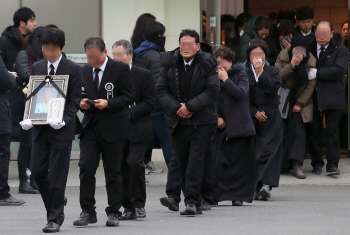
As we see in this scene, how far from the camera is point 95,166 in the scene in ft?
23.2

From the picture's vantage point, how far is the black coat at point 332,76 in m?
11.0

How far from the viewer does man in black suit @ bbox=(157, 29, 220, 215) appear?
7.77m

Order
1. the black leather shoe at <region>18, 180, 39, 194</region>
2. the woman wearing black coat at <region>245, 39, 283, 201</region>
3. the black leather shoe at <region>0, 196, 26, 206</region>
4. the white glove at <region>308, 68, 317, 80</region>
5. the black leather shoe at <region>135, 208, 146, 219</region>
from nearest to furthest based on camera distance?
the black leather shoe at <region>135, 208, 146, 219</region> → the black leather shoe at <region>0, 196, 26, 206</region> → the woman wearing black coat at <region>245, 39, 283, 201</region> → the black leather shoe at <region>18, 180, 39, 194</region> → the white glove at <region>308, 68, 317, 80</region>

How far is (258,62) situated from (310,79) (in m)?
1.91

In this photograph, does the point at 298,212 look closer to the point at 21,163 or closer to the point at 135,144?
the point at 135,144

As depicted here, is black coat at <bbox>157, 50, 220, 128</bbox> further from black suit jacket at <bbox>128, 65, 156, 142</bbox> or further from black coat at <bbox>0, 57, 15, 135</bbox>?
black coat at <bbox>0, 57, 15, 135</bbox>

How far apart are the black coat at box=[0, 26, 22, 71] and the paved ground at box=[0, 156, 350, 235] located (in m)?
1.81

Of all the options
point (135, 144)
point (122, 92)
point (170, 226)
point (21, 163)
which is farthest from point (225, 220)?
point (21, 163)

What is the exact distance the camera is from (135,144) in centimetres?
771

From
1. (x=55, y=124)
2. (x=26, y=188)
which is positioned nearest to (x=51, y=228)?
(x=55, y=124)

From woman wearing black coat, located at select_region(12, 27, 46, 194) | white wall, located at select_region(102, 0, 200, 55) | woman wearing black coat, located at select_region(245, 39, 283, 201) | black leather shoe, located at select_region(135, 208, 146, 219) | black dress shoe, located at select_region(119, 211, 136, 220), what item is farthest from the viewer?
white wall, located at select_region(102, 0, 200, 55)

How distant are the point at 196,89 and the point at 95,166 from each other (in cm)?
148

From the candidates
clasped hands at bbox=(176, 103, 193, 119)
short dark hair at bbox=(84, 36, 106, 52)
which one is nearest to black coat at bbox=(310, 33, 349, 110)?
clasped hands at bbox=(176, 103, 193, 119)

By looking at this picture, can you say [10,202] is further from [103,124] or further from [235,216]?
[235,216]
